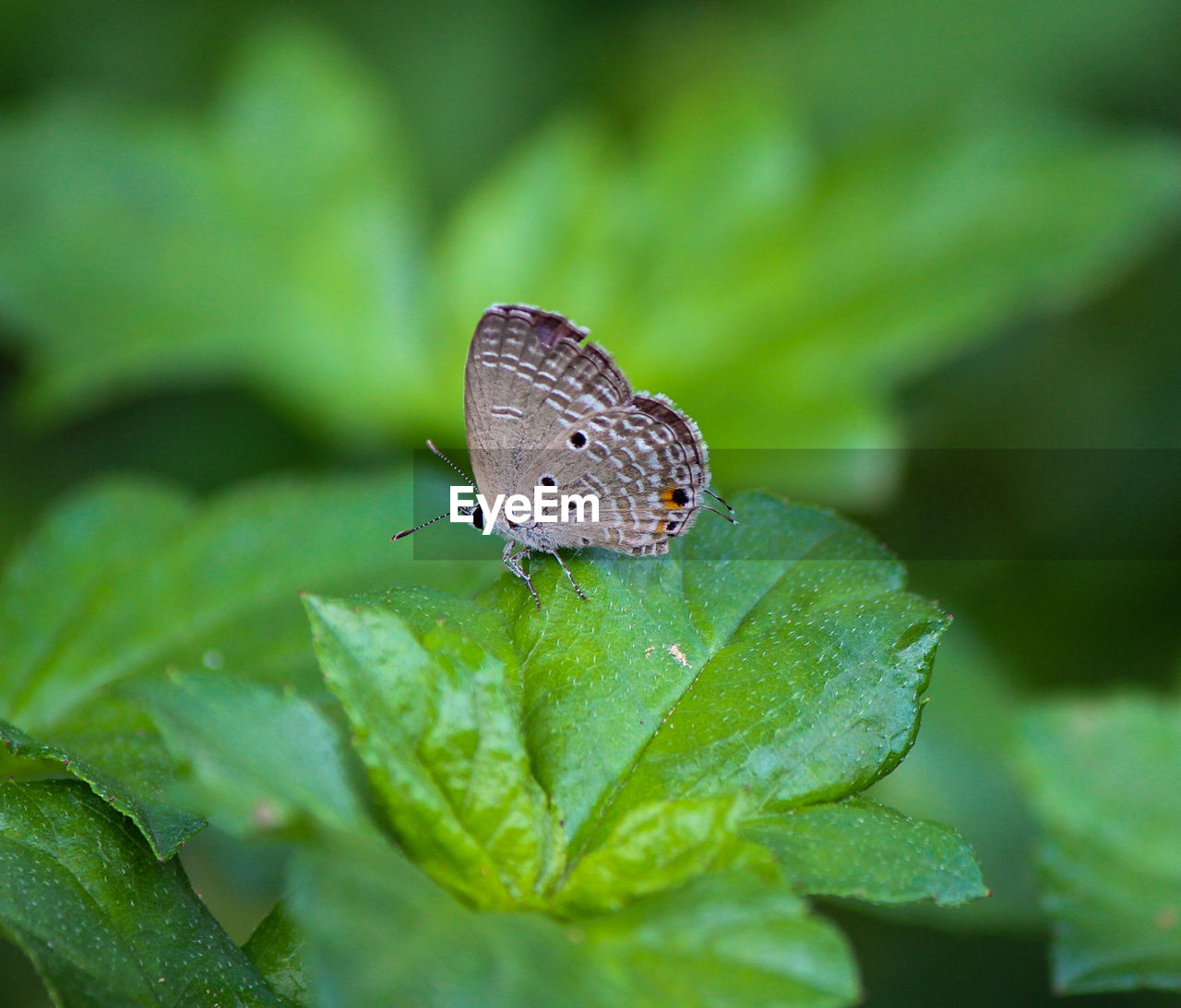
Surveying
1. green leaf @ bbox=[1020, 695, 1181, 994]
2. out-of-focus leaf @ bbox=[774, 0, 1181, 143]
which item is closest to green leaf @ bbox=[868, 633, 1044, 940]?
green leaf @ bbox=[1020, 695, 1181, 994]

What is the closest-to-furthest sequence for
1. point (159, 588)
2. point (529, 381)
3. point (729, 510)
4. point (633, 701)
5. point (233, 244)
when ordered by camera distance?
point (633, 701) < point (729, 510) < point (159, 588) < point (529, 381) < point (233, 244)

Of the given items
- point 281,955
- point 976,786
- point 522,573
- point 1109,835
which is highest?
point 522,573

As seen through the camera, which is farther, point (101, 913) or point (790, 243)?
point (790, 243)

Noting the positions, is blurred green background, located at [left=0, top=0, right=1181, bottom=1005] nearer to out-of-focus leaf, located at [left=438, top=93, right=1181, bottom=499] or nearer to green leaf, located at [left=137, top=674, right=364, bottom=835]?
out-of-focus leaf, located at [left=438, top=93, right=1181, bottom=499]

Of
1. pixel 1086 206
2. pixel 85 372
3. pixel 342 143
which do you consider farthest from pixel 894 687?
pixel 342 143

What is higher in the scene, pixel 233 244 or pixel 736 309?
pixel 233 244

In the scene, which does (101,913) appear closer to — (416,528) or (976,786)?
(416,528)

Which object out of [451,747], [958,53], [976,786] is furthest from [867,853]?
[958,53]
